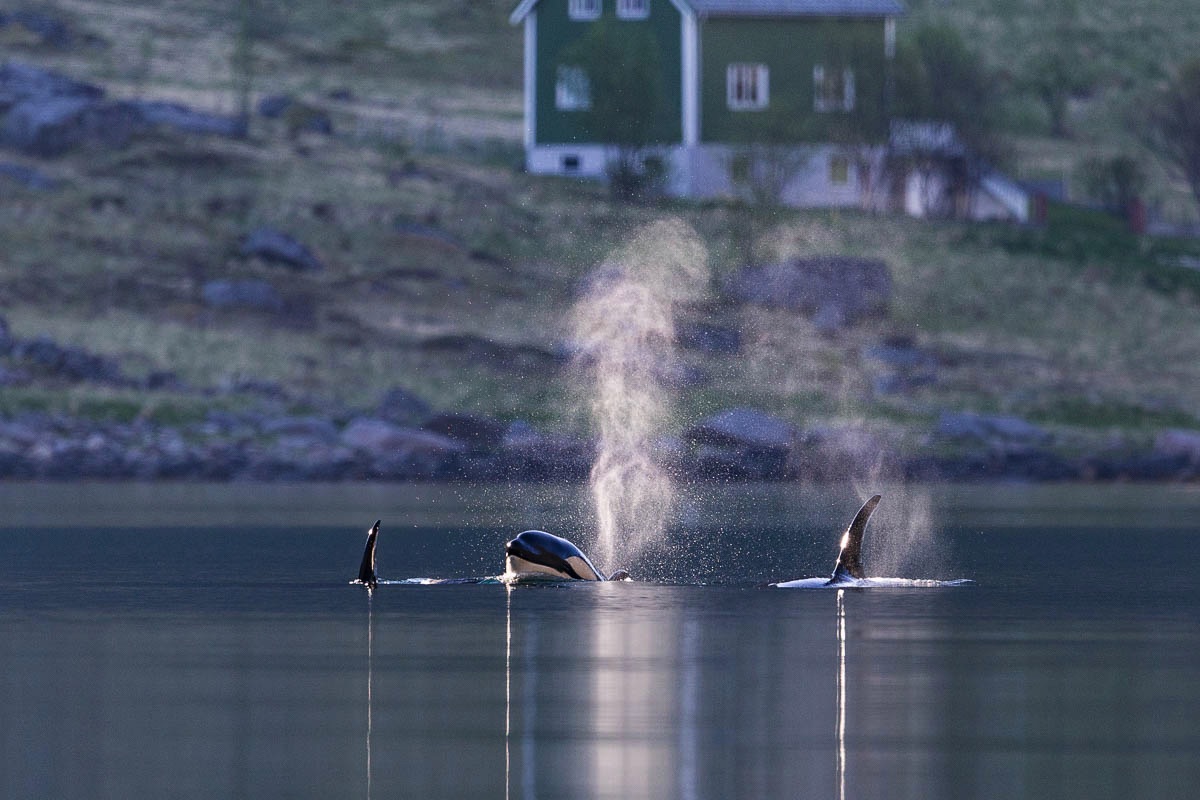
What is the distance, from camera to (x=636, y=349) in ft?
373

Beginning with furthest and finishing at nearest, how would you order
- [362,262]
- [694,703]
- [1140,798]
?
[362,262] < [694,703] < [1140,798]

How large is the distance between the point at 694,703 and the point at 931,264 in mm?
85820

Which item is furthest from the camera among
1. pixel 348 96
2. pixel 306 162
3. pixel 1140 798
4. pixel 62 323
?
pixel 348 96

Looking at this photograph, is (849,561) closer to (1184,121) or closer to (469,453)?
(469,453)

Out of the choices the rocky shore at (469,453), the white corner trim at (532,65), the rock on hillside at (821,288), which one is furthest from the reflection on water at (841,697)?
the white corner trim at (532,65)

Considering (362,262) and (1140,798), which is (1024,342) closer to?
(362,262)

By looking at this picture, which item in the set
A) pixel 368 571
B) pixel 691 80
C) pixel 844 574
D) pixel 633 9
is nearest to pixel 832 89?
pixel 691 80

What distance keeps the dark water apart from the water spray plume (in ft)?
116

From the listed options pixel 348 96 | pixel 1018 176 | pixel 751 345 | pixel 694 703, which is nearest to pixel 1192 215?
pixel 1018 176

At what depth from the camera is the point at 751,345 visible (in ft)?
335

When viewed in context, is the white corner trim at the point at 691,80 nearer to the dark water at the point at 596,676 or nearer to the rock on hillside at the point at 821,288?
the rock on hillside at the point at 821,288

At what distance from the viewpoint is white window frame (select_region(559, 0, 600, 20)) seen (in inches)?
4535

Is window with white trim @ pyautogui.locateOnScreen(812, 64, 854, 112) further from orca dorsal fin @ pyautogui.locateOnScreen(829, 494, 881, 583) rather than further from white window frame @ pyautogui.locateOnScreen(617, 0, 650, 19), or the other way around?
orca dorsal fin @ pyautogui.locateOnScreen(829, 494, 881, 583)

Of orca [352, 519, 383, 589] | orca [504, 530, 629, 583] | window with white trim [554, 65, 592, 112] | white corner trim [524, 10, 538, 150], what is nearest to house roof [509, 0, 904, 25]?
white corner trim [524, 10, 538, 150]
